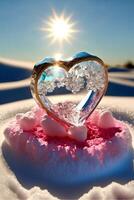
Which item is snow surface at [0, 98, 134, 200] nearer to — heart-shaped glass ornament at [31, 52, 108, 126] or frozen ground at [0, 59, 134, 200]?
frozen ground at [0, 59, 134, 200]

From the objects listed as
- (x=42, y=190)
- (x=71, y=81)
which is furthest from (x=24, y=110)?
(x=42, y=190)

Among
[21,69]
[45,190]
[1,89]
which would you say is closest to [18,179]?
[45,190]

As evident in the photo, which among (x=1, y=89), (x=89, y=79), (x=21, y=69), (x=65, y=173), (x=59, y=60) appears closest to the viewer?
(x=65, y=173)

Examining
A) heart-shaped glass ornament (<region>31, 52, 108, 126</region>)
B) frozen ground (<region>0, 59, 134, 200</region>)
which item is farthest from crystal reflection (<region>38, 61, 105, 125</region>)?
frozen ground (<region>0, 59, 134, 200</region>)

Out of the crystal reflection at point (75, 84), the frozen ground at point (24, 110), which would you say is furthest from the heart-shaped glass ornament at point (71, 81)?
the frozen ground at point (24, 110)

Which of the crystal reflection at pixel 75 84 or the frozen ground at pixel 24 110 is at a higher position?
the crystal reflection at pixel 75 84

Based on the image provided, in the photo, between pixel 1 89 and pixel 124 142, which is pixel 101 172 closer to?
pixel 124 142

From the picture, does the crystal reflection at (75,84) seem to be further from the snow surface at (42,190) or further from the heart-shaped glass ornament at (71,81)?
the snow surface at (42,190)

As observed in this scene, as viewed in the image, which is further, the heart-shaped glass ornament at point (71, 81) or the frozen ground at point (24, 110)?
the heart-shaped glass ornament at point (71, 81)
